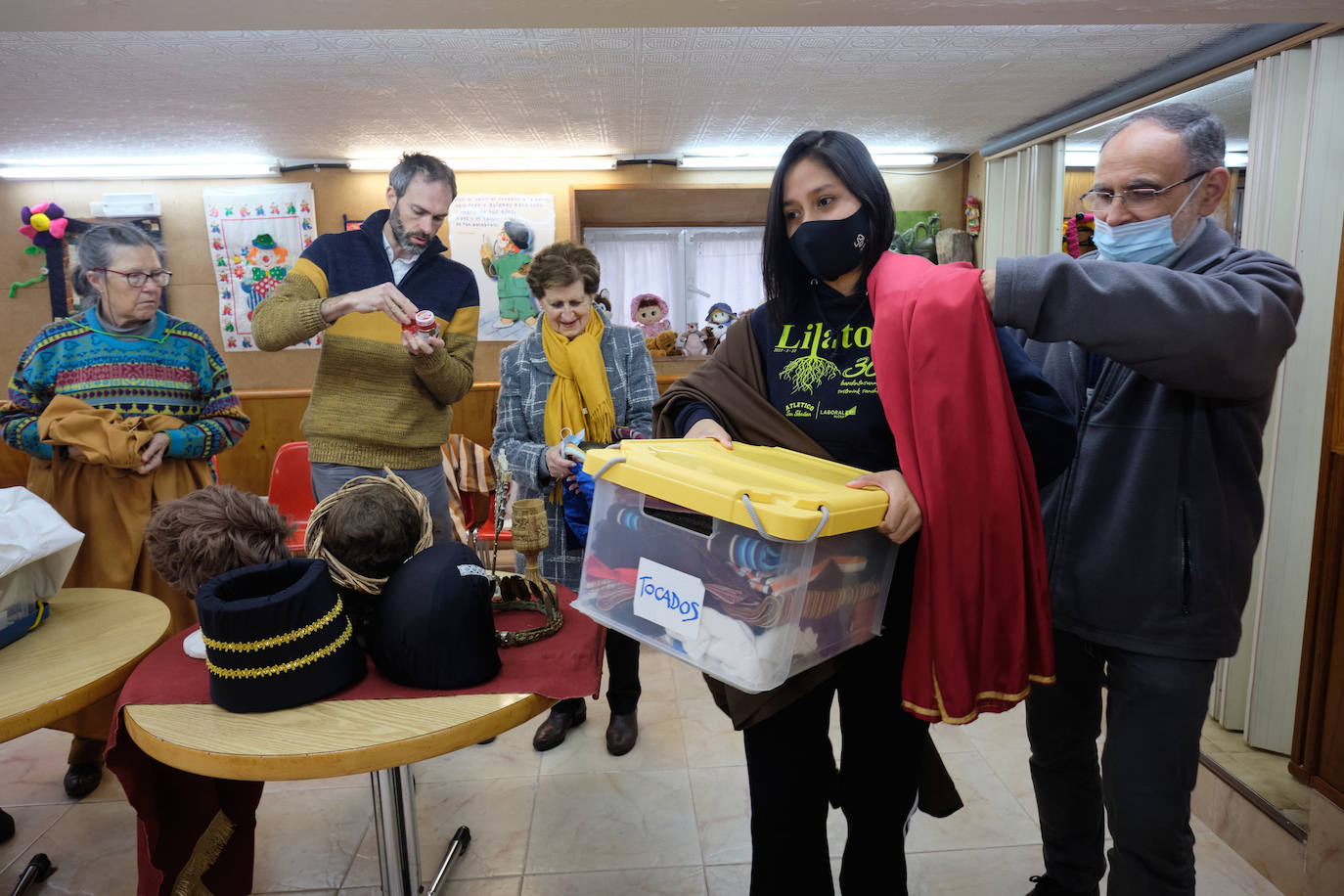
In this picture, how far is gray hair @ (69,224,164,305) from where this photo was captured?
7.03 ft

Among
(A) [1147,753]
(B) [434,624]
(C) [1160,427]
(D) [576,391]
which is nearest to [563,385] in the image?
(D) [576,391]

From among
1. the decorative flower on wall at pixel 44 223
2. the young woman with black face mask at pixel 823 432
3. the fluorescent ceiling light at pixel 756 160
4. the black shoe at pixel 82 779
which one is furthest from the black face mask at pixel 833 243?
the decorative flower on wall at pixel 44 223

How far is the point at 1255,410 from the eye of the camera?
49.9 inches

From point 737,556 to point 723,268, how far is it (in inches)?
193

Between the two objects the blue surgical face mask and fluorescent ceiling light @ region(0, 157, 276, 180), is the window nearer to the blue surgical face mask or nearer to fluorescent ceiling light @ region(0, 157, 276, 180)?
fluorescent ceiling light @ region(0, 157, 276, 180)

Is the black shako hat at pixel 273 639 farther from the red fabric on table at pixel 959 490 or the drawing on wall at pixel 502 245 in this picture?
the drawing on wall at pixel 502 245

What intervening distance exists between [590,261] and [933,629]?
167 centimetres

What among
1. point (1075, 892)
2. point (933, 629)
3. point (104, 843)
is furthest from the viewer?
point (104, 843)

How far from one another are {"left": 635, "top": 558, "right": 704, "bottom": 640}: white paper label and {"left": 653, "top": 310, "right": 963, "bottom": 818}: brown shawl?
17 centimetres

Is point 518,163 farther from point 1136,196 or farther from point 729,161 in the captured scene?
point 1136,196

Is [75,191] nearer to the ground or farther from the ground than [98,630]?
farther from the ground

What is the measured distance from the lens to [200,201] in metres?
4.92

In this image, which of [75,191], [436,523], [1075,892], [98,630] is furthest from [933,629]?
[75,191]

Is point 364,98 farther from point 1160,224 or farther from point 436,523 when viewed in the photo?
point 1160,224
